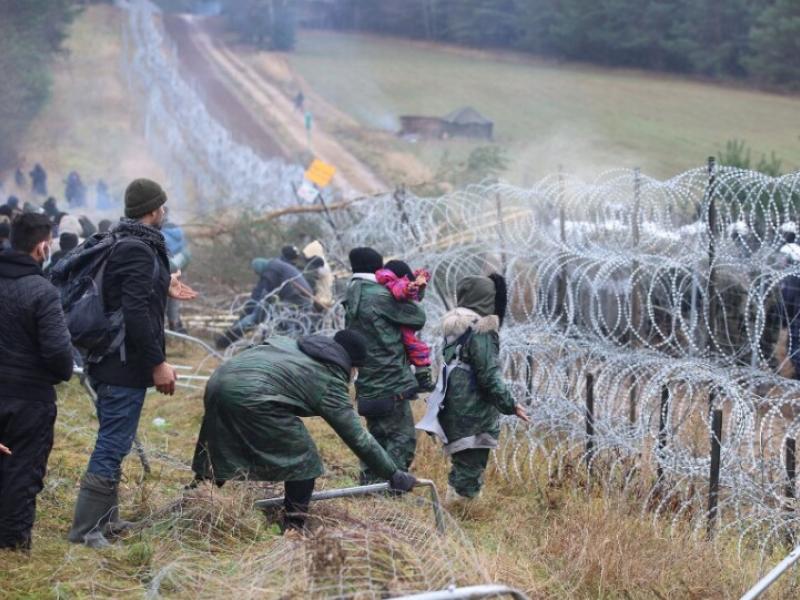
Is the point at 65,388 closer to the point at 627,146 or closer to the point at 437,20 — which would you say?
the point at 627,146

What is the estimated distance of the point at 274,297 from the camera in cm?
1052

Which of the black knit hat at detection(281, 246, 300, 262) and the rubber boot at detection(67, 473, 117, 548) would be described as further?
the black knit hat at detection(281, 246, 300, 262)

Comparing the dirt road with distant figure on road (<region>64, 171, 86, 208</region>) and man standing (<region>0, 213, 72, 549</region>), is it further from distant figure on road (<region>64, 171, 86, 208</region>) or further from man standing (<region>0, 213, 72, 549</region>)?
man standing (<region>0, 213, 72, 549</region>)

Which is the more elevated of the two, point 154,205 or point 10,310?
point 154,205

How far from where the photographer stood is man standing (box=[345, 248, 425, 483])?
588 cm

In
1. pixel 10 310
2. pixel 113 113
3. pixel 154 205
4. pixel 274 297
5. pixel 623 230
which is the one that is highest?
pixel 154 205

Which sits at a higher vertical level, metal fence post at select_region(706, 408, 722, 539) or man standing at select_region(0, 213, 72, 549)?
man standing at select_region(0, 213, 72, 549)

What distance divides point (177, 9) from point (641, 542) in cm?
5396

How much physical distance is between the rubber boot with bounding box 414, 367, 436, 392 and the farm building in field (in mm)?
32313

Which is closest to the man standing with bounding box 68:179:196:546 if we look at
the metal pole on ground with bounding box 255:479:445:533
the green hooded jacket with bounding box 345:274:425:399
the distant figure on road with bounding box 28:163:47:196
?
the metal pole on ground with bounding box 255:479:445:533

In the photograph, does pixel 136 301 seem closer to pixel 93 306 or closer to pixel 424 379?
pixel 93 306

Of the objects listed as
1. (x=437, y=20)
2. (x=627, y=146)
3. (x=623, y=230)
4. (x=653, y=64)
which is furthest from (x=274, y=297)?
(x=437, y=20)

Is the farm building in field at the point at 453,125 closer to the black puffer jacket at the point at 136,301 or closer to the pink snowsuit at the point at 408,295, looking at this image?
the pink snowsuit at the point at 408,295

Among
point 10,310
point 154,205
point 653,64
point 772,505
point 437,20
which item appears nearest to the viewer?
point 10,310
